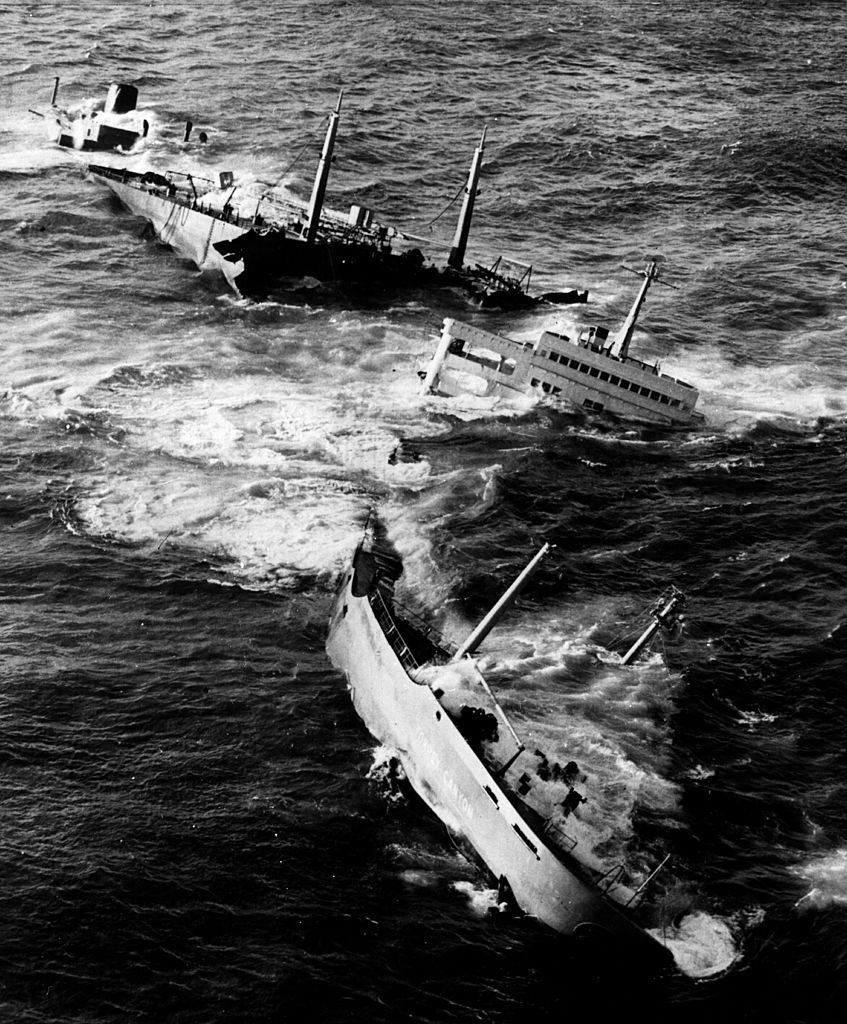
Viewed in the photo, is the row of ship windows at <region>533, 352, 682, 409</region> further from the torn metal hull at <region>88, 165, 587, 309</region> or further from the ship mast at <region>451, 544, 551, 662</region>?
the ship mast at <region>451, 544, 551, 662</region>

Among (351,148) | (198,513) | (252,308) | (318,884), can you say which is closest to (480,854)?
(318,884)

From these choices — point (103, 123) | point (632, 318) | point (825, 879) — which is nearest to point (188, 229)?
point (103, 123)

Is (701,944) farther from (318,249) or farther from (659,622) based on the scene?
(318,249)

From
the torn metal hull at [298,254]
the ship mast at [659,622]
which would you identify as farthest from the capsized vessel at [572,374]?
the ship mast at [659,622]

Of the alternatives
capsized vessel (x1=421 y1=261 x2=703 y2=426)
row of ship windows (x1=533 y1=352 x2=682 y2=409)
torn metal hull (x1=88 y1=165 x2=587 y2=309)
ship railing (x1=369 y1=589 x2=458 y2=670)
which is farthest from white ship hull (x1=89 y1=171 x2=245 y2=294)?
ship railing (x1=369 y1=589 x2=458 y2=670)

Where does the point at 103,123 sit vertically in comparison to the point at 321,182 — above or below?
below

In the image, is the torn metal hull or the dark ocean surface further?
the torn metal hull
